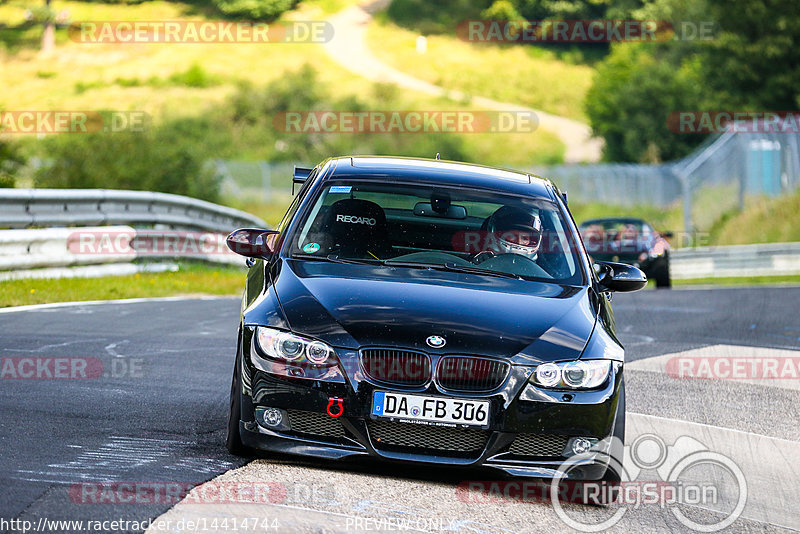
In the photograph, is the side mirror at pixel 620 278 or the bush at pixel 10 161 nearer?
the side mirror at pixel 620 278

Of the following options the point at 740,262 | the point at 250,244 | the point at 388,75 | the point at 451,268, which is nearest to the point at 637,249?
the point at 740,262

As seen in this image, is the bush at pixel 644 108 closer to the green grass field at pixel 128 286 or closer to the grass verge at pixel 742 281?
the grass verge at pixel 742 281

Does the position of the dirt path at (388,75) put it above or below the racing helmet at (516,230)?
above

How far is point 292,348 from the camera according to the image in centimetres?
550

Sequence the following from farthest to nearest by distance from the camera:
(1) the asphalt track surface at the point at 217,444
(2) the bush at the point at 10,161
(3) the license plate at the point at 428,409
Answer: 1. (2) the bush at the point at 10,161
2. (3) the license plate at the point at 428,409
3. (1) the asphalt track surface at the point at 217,444

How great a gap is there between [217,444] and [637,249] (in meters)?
17.4

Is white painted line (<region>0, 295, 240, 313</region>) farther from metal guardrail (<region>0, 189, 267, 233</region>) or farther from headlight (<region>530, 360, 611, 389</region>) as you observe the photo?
headlight (<region>530, 360, 611, 389</region>)

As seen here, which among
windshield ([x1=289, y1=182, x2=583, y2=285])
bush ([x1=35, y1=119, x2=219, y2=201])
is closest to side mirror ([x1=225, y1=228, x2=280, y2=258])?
windshield ([x1=289, y1=182, x2=583, y2=285])

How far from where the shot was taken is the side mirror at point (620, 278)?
679 centimetres

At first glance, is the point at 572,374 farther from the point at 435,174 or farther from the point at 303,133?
the point at 303,133

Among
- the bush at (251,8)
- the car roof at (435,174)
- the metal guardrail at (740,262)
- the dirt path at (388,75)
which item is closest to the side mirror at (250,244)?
the car roof at (435,174)

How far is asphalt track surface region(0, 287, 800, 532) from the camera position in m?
4.92

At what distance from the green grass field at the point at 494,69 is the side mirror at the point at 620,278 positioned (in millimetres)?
79008

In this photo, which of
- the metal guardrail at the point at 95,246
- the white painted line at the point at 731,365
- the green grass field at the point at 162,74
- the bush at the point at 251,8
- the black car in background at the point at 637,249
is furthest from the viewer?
the bush at the point at 251,8
